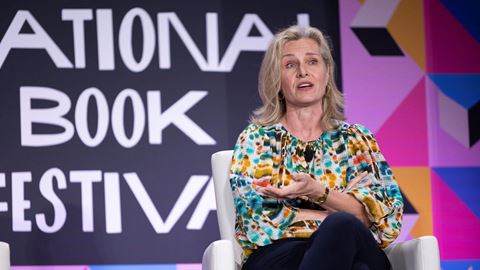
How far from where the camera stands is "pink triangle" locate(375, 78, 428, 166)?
13.0 feet

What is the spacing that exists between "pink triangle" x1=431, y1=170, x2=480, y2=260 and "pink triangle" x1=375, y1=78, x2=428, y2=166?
0.14 m

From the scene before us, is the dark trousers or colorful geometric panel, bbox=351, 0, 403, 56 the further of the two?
colorful geometric panel, bbox=351, 0, 403, 56

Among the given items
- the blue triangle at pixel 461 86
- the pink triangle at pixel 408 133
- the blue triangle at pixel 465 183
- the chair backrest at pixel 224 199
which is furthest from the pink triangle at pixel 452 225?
the chair backrest at pixel 224 199

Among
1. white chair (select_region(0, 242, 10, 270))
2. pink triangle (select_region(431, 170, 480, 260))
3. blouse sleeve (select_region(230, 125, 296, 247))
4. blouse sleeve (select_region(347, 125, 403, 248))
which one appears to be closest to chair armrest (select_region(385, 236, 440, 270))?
blouse sleeve (select_region(347, 125, 403, 248))

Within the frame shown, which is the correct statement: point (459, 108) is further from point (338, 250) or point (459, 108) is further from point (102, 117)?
point (338, 250)

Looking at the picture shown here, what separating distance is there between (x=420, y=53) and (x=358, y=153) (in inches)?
53.3

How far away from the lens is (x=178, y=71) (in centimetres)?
390

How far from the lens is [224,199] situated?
297cm

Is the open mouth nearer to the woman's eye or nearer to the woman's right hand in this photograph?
the woman's eye

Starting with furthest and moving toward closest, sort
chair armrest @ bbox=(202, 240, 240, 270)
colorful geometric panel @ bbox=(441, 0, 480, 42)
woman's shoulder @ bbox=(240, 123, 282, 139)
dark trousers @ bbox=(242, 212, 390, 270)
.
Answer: colorful geometric panel @ bbox=(441, 0, 480, 42) < woman's shoulder @ bbox=(240, 123, 282, 139) < chair armrest @ bbox=(202, 240, 240, 270) < dark trousers @ bbox=(242, 212, 390, 270)

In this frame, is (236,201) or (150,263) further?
(150,263)

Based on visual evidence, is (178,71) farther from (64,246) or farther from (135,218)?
(64,246)

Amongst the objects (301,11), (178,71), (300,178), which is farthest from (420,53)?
(300,178)

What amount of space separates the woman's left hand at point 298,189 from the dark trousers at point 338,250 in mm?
151
